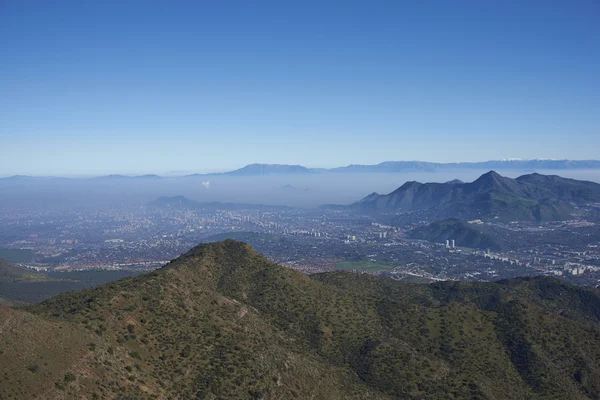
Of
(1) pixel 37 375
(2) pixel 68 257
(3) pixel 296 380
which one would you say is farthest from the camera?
(2) pixel 68 257

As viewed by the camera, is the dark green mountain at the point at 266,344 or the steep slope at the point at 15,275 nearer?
the dark green mountain at the point at 266,344

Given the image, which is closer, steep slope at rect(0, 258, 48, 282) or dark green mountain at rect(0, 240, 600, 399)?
dark green mountain at rect(0, 240, 600, 399)

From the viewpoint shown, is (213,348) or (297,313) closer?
(213,348)

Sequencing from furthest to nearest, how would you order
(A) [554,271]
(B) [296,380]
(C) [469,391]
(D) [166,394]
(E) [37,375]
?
(A) [554,271]
(C) [469,391]
(B) [296,380]
(D) [166,394]
(E) [37,375]

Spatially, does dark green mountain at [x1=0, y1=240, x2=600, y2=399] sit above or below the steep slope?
above

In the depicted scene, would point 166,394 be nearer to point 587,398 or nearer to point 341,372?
point 341,372

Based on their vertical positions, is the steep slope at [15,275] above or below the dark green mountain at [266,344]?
below

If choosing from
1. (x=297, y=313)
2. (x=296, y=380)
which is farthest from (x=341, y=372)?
(x=297, y=313)

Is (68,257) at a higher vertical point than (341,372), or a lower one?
lower
